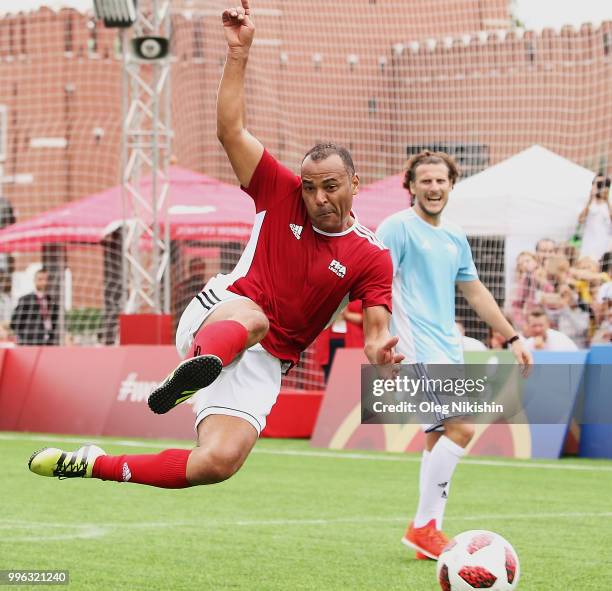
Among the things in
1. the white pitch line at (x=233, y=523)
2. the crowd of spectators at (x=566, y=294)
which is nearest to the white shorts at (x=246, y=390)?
the white pitch line at (x=233, y=523)

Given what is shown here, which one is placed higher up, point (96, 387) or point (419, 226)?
point (419, 226)

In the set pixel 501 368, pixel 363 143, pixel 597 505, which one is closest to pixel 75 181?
pixel 363 143

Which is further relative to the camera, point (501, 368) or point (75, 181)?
point (75, 181)

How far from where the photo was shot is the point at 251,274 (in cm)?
631

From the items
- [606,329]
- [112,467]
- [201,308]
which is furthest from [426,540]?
[606,329]

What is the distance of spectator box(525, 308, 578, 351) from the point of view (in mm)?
14062

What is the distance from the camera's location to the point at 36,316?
749 inches

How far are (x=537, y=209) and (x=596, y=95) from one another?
2.92 m

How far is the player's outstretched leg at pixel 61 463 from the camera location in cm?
585

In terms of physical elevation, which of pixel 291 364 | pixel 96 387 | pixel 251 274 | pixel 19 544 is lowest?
pixel 96 387

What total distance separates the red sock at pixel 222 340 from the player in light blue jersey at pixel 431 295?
7.72 feet

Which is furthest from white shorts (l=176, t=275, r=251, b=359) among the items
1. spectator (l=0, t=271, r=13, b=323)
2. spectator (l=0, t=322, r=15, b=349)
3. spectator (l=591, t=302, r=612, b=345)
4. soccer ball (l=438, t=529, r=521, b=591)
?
spectator (l=0, t=271, r=13, b=323)

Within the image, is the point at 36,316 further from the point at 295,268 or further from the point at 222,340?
the point at 222,340

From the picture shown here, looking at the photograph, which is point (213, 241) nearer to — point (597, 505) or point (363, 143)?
point (363, 143)
